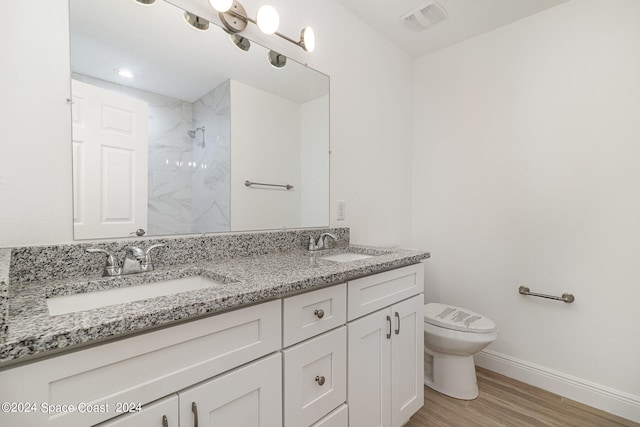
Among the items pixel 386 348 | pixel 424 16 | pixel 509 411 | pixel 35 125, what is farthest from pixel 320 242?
pixel 424 16

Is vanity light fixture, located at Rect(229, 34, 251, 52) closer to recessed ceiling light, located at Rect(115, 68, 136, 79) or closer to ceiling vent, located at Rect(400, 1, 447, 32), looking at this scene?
recessed ceiling light, located at Rect(115, 68, 136, 79)

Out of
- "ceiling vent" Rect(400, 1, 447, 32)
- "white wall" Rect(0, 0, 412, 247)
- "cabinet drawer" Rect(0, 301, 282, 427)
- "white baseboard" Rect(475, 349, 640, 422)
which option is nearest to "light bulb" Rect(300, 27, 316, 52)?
"white wall" Rect(0, 0, 412, 247)

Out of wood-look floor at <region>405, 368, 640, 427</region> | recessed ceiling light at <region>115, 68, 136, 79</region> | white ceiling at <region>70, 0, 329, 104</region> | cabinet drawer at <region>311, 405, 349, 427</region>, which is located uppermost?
white ceiling at <region>70, 0, 329, 104</region>

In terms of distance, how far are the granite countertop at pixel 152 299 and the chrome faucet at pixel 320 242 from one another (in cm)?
29

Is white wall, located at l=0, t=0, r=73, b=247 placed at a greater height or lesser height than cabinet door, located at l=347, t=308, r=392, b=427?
greater

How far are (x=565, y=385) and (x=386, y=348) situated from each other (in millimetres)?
1366

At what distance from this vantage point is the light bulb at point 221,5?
1.18 metres

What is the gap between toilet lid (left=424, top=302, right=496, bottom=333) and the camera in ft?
5.46

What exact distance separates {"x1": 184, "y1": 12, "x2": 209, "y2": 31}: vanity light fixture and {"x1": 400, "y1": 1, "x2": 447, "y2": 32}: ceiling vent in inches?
52.0

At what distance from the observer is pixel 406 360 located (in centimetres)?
138

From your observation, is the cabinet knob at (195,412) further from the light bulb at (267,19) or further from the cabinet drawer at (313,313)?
the light bulb at (267,19)

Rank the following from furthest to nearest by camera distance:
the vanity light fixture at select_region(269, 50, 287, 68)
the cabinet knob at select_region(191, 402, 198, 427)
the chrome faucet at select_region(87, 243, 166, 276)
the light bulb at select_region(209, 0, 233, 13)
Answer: the vanity light fixture at select_region(269, 50, 287, 68)
the light bulb at select_region(209, 0, 233, 13)
the chrome faucet at select_region(87, 243, 166, 276)
the cabinet knob at select_region(191, 402, 198, 427)

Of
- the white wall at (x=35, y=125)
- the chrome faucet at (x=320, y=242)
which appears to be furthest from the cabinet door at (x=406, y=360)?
the white wall at (x=35, y=125)

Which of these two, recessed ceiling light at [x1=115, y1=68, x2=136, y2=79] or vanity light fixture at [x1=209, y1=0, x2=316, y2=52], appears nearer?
recessed ceiling light at [x1=115, y1=68, x2=136, y2=79]
